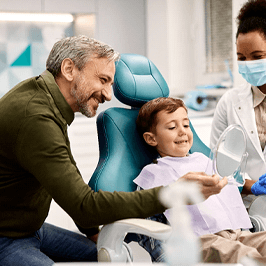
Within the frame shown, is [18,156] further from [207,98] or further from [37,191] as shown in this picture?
[207,98]

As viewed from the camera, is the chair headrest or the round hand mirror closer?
the round hand mirror

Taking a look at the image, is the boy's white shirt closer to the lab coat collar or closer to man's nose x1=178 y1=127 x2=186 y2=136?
man's nose x1=178 y1=127 x2=186 y2=136

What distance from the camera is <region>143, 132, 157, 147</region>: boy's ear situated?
1.60 meters

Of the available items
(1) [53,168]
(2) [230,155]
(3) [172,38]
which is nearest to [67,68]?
(1) [53,168]

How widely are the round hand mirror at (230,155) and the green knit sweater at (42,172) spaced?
0.28m

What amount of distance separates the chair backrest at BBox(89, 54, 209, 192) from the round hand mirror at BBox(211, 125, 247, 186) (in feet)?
1.34

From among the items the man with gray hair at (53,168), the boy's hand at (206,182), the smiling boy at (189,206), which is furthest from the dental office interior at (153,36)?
the boy's hand at (206,182)

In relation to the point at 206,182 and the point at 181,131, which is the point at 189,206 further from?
the point at 206,182

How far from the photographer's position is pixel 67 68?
126 centimetres

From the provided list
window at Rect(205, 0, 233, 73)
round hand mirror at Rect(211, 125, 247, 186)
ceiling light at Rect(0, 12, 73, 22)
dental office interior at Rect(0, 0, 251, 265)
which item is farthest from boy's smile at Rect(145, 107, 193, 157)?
ceiling light at Rect(0, 12, 73, 22)

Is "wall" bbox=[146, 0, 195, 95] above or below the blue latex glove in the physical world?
above

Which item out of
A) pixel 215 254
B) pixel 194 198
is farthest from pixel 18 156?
pixel 215 254

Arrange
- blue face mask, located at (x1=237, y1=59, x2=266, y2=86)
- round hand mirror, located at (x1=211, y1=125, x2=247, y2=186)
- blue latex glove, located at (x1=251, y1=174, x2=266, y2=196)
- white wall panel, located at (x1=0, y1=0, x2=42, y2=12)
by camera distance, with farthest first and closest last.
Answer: white wall panel, located at (x1=0, y1=0, x2=42, y2=12)
blue face mask, located at (x1=237, y1=59, x2=266, y2=86)
blue latex glove, located at (x1=251, y1=174, x2=266, y2=196)
round hand mirror, located at (x1=211, y1=125, x2=247, y2=186)

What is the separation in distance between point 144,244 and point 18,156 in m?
0.59
